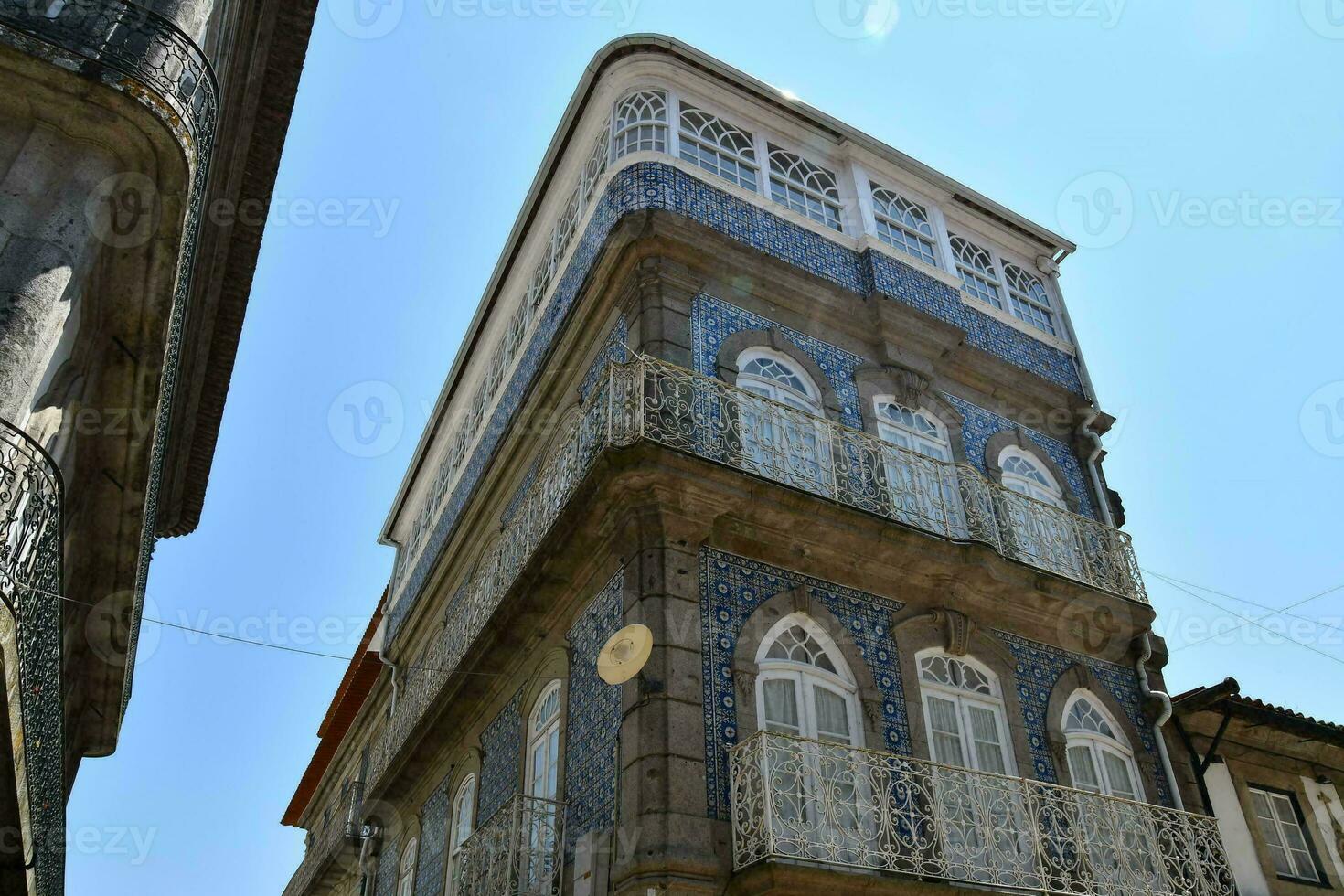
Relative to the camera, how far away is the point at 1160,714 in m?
10.1

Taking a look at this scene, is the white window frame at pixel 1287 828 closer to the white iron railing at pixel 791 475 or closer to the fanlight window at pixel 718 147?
the white iron railing at pixel 791 475

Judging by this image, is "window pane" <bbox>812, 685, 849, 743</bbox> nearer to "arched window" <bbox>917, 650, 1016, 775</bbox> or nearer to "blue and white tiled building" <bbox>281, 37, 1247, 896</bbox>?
"blue and white tiled building" <bbox>281, 37, 1247, 896</bbox>

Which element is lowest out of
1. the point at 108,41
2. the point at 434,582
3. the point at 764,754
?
the point at 764,754

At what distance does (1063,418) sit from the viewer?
12281 millimetres

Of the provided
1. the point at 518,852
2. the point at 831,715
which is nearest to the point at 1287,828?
the point at 831,715

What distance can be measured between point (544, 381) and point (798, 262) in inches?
119

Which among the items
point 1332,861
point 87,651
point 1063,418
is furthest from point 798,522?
point 87,651

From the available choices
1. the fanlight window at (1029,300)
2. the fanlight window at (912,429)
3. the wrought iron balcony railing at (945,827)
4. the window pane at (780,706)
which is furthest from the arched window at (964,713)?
the fanlight window at (1029,300)

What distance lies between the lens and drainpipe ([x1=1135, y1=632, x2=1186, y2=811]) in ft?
31.9

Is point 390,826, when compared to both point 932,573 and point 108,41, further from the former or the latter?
point 108,41

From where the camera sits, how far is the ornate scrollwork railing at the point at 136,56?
610cm

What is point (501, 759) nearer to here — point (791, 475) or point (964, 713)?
point (791, 475)

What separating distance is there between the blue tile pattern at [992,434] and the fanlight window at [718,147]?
327 cm

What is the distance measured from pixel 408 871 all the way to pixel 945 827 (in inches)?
301
